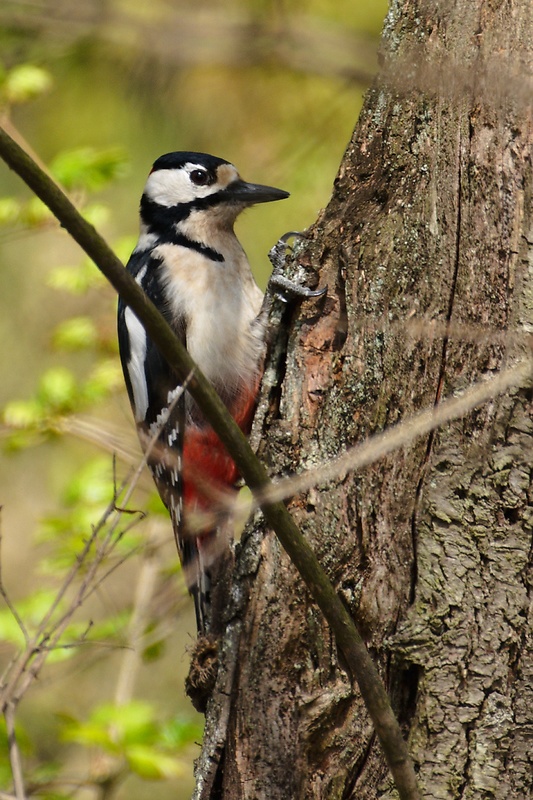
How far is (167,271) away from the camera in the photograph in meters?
3.23

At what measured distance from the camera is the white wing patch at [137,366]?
3.30m

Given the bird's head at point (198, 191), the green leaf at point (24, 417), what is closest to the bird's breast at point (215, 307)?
the bird's head at point (198, 191)

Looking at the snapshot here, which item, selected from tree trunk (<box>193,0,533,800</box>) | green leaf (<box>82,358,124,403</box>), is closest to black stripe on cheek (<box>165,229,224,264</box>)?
green leaf (<box>82,358,124,403</box>)

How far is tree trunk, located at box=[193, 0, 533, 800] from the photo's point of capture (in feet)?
6.23

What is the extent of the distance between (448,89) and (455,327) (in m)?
0.49

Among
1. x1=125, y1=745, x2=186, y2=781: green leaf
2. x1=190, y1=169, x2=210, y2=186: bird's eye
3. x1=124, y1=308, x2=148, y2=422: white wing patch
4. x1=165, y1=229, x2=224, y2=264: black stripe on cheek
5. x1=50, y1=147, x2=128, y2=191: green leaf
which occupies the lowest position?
x1=125, y1=745, x2=186, y2=781: green leaf

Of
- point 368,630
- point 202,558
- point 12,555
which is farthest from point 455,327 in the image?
point 12,555

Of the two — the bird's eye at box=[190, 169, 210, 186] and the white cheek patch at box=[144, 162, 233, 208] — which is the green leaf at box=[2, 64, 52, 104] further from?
the bird's eye at box=[190, 169, 210, 186]

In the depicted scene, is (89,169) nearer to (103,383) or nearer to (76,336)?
(76,336)

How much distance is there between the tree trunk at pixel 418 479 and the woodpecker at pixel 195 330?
2.39ft

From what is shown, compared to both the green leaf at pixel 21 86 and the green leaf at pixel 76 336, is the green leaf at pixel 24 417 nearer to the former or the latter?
the green leaf at pixel 76 336

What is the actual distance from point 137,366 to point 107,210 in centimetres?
99

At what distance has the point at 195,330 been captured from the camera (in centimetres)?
316

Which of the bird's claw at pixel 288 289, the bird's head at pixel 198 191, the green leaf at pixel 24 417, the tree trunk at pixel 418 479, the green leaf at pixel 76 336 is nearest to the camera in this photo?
the tree trunk at pixel 418 479
